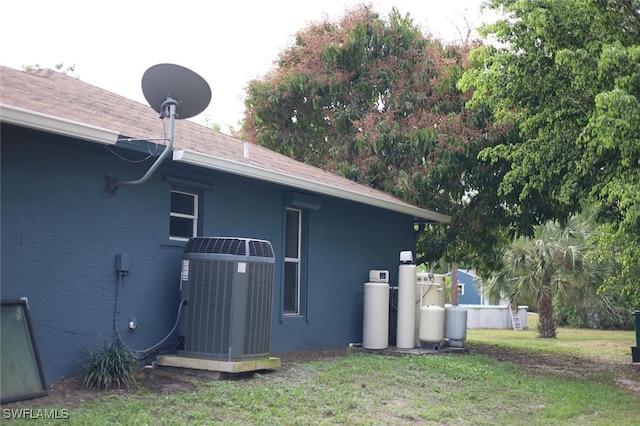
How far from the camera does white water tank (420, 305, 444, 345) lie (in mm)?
12867

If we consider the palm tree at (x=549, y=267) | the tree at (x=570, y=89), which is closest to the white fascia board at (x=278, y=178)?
the tree at (x=570, y=89)

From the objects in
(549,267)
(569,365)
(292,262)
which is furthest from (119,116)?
(549,267)

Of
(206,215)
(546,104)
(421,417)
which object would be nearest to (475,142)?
(546,104)

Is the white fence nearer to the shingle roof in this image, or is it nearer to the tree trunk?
the tree trunk

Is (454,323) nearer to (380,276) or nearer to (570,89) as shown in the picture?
(380,276)

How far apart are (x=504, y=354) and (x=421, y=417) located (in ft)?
25.0

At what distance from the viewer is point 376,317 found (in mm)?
12812

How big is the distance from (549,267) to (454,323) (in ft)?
38.4

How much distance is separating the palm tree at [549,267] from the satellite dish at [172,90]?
54.4 feet

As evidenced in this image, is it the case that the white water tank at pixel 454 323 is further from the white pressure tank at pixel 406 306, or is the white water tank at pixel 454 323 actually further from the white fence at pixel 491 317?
the white fence at pixel 491 317

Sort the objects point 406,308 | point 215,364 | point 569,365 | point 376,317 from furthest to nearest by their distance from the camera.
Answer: point 569,365
point 406,308
point 376,317
point 215,364

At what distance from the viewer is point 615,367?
14.1 metres

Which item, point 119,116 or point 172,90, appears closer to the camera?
point 172,90

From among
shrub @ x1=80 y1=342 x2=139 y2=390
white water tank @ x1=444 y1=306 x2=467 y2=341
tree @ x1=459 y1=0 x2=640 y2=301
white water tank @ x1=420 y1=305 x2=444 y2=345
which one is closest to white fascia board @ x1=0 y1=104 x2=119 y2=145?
shrub @ x1=80 y1=342 x2=139 y2=390
